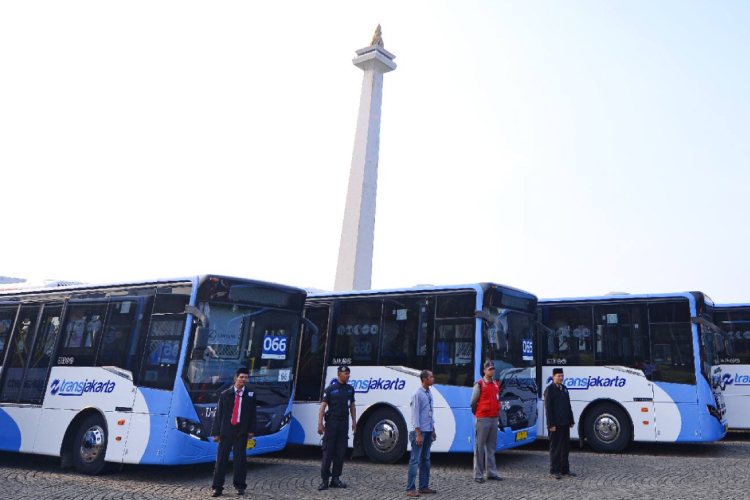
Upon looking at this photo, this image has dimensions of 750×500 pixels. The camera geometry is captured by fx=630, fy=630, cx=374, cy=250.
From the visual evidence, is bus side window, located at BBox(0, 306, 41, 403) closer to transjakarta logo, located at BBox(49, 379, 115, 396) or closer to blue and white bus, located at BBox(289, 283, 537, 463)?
transjakarta logo, located at BBox(49, 379, 115, 396)

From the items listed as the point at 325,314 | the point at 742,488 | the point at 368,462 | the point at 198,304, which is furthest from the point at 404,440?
the point at 742,488

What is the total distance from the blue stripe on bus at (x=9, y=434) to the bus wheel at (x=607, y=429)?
994 cm

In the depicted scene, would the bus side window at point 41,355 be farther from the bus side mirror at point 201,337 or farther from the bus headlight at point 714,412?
the bus headlight at point 714,412

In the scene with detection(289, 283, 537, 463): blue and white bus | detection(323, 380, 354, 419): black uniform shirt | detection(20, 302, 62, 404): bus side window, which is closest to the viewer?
detection(323, 380, 354, 419): black uniform shirt

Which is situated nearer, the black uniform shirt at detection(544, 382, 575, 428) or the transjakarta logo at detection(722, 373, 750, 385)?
the black uniform shirt at detection(544, 382, 575, 428)

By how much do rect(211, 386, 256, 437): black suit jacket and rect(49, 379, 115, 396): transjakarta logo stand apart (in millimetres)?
2146

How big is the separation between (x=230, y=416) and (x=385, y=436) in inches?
138

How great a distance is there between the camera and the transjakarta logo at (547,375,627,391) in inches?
465

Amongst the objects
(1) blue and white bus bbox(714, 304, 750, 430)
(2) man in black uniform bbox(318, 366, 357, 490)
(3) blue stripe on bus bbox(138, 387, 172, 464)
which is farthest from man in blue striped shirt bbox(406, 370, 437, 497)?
(1) blue and white bus bbox(714, 304, 750, 430)

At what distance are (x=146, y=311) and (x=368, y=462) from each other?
4594 millimetres

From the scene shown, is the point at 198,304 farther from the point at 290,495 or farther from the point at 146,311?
the point at 290,495

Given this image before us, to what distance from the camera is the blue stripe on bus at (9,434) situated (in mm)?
9893

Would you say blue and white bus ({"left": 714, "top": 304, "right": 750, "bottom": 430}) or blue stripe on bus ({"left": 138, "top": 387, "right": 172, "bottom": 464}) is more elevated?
blue and white bus ({"left": 714, "top": 304, "right": 750, "bottom": 430})

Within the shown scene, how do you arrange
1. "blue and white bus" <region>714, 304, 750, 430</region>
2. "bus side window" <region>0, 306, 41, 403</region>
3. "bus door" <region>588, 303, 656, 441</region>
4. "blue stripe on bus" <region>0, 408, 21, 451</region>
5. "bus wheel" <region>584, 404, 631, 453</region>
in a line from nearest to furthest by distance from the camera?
"blue stripe on bus" <region>0, 408, 21, 451</region>
"bus side window" <region>0, 306, 41, 403</region>
"bus door" <region>588, 303, 656, 441</region>
"bus wheel" <region>584, 404, 631, 453</region>
"blue and white bus" <region>714, 304, 750, 430</region>
